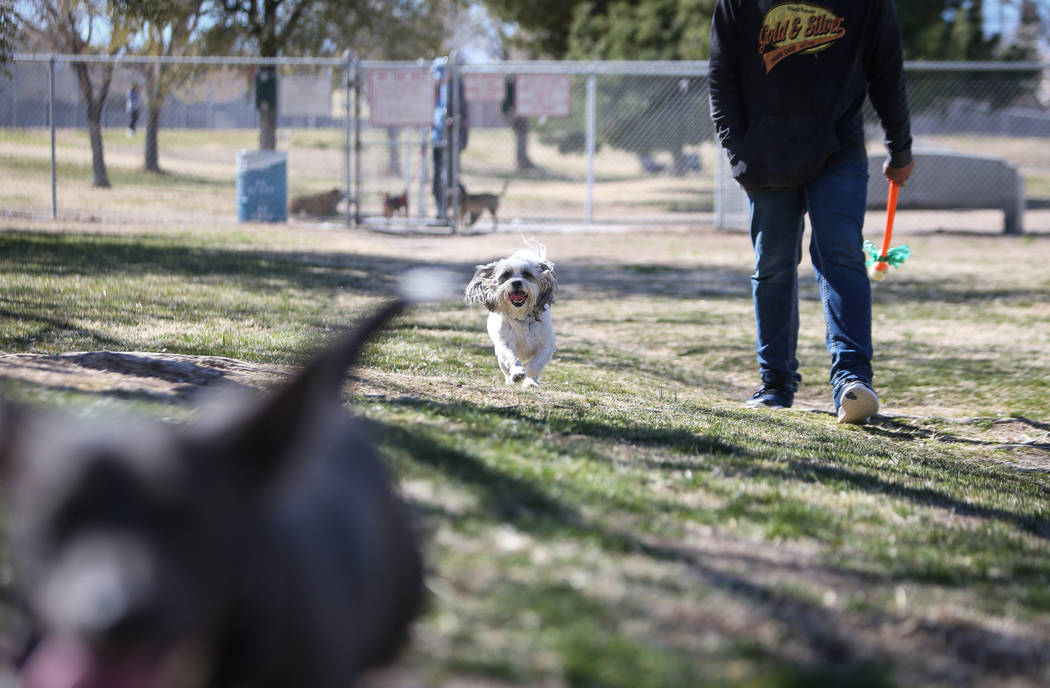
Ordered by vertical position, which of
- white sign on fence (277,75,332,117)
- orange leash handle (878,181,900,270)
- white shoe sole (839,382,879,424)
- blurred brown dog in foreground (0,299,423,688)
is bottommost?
white shoe sole (839,382,879,424)

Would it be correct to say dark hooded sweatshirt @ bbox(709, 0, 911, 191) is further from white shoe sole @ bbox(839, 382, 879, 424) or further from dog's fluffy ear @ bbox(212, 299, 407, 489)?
dog's fluffy ear @ bbox(212, 299, 407, 489)

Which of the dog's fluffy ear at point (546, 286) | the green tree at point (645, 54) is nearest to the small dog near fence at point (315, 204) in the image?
the green tree at point (645, 54)

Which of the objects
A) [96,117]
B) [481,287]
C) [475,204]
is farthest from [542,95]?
[481,287]

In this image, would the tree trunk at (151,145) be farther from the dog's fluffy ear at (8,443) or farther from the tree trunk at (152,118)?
the dog's fluffy ear at (8,443)

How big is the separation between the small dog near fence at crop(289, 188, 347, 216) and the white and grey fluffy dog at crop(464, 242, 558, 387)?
11.2m

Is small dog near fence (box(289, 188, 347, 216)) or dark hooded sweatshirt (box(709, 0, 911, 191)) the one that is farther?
small dog near fence (box(289, 188, 347, 216))

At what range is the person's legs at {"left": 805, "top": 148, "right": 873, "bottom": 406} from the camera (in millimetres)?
5191

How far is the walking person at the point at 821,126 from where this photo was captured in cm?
513

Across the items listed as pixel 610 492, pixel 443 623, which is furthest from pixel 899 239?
pixel 443 623

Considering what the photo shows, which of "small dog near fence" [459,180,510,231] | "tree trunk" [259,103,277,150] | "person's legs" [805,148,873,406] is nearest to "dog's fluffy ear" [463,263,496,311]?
"person's legs" [805,148,873,406]

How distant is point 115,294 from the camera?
24.7 feet

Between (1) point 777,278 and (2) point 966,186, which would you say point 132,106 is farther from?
(1) point 777,278

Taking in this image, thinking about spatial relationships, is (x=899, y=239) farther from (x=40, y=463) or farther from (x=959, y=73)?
(x=40, y=463)

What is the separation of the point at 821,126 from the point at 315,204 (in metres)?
12.8
